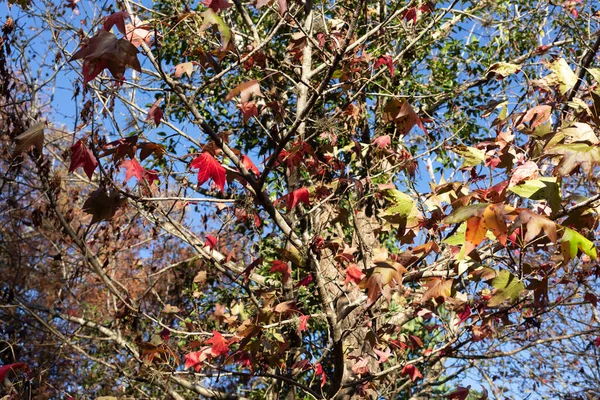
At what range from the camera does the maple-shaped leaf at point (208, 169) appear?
2484 mm

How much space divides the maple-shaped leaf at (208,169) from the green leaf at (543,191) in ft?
4.02

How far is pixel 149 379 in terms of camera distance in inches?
145

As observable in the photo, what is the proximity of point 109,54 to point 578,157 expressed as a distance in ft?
5.31

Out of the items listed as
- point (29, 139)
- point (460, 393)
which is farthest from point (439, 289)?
point (29, 139)

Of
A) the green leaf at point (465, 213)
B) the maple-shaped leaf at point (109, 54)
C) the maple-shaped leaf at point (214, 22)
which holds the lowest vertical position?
the green leaf at point (465, 213)

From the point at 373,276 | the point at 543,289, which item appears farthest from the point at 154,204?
the point at 543,289

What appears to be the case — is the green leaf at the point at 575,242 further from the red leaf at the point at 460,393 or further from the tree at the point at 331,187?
the red leaf at the point at 460,393

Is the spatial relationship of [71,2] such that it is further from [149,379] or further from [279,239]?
[279,239]

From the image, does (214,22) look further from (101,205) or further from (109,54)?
(101,205)

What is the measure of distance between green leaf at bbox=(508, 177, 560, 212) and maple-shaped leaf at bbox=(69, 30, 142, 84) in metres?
1.41

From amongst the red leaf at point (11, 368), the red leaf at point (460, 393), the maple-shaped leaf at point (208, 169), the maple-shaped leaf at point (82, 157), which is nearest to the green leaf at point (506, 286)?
the maple-shaped leaf at point (208, 169)

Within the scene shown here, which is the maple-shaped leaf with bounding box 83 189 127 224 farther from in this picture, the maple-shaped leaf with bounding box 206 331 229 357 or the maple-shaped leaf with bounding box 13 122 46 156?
the maple-shaped leaf with bounding box 206 331 229 357

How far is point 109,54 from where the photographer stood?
1.85 metres

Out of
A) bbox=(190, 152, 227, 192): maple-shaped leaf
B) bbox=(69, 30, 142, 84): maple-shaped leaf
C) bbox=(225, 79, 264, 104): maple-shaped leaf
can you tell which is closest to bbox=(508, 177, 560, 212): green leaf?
bbox=(225, 79, 264, 104): maple-shaped leaf
